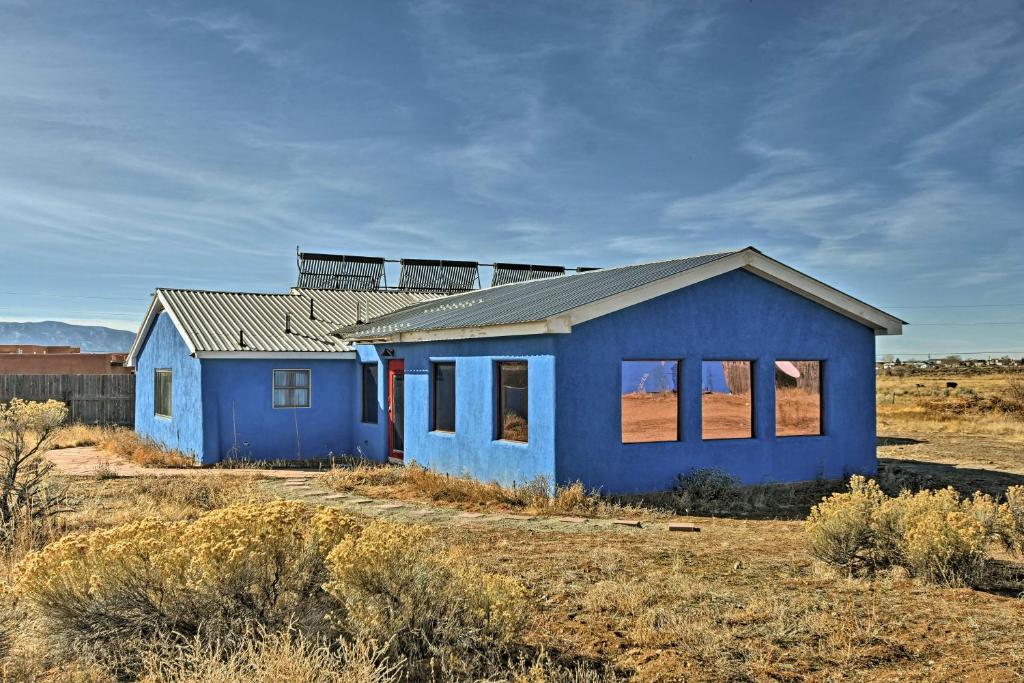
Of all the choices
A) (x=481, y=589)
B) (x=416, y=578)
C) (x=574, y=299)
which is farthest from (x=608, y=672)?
(x=574, y=299)

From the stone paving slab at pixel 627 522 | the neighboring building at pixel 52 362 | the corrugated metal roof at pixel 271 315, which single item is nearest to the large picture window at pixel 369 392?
the corrugated metal roof at pixel 271 315

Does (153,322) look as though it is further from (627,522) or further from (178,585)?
(178,585)

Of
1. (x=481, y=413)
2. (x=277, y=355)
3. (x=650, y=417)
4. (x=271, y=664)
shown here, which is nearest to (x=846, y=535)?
(x=650, y=417)

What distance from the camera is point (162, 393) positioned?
20812 millimetres

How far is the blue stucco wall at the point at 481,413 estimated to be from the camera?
12.1 m

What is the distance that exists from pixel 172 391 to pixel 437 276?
9049mm

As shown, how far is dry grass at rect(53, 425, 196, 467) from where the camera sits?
1780cm

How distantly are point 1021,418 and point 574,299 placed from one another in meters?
24.1

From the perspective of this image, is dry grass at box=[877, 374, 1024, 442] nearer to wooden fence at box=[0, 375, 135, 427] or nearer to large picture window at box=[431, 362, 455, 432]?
large picture window at box=[431, 362, 455, 432]

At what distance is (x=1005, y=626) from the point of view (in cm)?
610

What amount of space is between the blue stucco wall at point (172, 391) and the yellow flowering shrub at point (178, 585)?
41.9ft

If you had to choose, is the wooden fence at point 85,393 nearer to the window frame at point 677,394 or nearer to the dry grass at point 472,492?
the dry grass at point 472,492

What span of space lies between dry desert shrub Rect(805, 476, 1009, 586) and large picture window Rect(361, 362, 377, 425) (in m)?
11.8

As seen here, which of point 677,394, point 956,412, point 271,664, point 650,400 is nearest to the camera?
point 271,664
